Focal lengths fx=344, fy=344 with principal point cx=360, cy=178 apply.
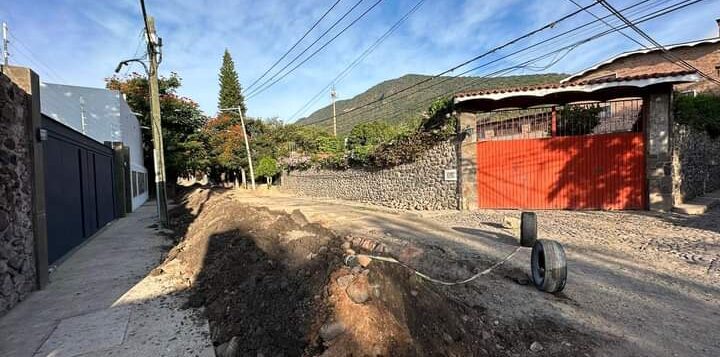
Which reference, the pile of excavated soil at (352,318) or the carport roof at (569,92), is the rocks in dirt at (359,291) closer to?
the pile of excavated soil at (352,318)

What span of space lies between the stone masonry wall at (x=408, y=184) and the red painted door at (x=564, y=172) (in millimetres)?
1088

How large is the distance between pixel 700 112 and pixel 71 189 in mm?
19555

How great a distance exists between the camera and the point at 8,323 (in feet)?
12.7

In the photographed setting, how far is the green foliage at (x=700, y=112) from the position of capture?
10617 millimetres

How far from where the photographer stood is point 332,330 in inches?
99.9

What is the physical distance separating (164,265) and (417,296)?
4.93 metres

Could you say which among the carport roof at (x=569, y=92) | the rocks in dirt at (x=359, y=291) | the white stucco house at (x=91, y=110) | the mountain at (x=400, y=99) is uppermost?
the mountain at (x=400, y=99)

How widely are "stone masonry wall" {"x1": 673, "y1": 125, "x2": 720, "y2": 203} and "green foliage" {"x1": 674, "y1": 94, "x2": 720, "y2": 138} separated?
0.24 meters

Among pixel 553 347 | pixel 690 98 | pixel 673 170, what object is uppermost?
pixel 690 98

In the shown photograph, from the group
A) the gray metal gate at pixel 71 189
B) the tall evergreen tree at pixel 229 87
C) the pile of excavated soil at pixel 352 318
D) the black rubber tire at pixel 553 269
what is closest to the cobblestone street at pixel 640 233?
the black rubber tire at pixel 553 269

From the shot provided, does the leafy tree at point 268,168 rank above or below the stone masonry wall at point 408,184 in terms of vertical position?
above

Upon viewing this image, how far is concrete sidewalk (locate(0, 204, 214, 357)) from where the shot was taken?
325cm

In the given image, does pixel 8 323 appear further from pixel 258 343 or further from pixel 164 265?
pixel 258 343

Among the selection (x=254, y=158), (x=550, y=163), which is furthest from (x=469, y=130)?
(x=254, y=158)
